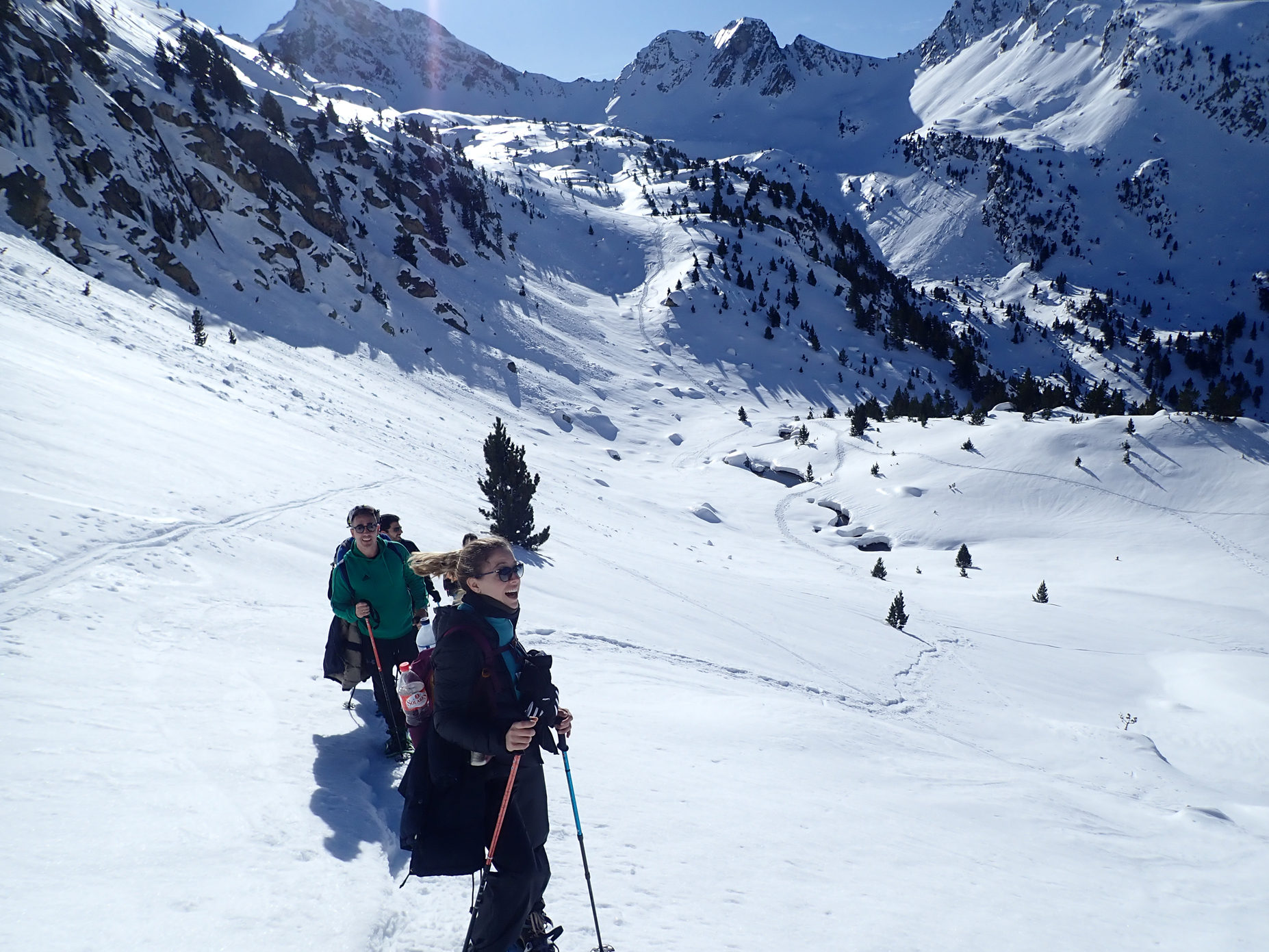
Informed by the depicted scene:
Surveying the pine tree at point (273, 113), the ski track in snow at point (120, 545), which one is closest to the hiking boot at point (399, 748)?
the ski track in snow at point (120, 545)

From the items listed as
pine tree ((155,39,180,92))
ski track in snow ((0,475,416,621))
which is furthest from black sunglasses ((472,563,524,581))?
pine tree ((155,39,180,92))

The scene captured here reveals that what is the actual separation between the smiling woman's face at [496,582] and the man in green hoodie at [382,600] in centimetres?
240

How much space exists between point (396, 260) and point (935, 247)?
503ft

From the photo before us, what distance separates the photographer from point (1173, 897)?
5.49 m

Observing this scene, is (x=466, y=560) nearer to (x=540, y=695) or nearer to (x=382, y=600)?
(x=540, y=695)

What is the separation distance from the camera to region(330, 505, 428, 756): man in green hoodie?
521 centimetres

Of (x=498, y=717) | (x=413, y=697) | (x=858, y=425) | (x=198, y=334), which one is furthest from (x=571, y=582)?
(x=858, y=425)

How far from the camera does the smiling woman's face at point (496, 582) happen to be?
3.16 m

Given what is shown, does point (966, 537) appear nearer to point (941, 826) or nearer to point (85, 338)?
point (941, 826)

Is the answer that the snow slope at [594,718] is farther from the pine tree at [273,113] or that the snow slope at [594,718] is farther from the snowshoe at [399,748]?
the pine tree at [273,113]

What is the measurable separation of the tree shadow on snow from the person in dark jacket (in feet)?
3.78

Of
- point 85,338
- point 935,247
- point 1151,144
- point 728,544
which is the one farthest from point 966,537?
point 1151,144

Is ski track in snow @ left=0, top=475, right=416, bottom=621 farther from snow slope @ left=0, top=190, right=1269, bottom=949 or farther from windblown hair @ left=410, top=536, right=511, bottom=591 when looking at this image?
windblown hair @ left=410, top=536, right=511, bottom=591

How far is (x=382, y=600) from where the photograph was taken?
17.5 ft
